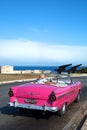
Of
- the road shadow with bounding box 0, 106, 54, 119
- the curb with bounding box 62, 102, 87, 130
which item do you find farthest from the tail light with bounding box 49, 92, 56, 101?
the road shadow with bounding box 0, 106, 54, 119

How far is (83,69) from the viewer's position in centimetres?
6003

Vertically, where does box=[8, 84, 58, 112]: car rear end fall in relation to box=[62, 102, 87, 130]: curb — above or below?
above

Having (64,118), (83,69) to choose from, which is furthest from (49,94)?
(83,69)

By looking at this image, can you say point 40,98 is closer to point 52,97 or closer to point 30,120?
point 52,97

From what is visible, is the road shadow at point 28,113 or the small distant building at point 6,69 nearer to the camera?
the road shadow at point 28,113

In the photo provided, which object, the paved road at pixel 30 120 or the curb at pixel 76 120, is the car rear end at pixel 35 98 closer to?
the paved road at pixel 30 120

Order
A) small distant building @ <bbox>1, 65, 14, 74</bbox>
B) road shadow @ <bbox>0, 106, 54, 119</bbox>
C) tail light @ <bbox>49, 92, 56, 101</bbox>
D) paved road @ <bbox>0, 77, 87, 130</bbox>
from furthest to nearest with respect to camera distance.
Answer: small distant building @ <bbox>1, 65, 14, 74</bbox>, road shadow @ <bbox>0, 106, 54, 119</bbox>, tail light @ <bbox>49, 92, 56, 101</bbox>, paved road @ <bbox>0, 77, 87, 130</bbox>

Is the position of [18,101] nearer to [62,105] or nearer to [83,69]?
[62,105]

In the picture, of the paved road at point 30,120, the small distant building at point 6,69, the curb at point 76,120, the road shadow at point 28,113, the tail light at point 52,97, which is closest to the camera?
the paved road at point 30,120

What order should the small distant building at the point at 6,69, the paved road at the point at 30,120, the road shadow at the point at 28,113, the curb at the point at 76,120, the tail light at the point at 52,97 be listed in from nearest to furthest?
the paved road at the point at 30,120 < the curb at the point at 76,120 < the tail light at the point at 52,97 < the road shadow at the point at 28,113 < the small distant building at the point at 6,69

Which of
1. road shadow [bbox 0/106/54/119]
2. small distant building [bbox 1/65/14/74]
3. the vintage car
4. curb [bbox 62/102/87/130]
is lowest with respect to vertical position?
curb [bbox 62/102/87/130]

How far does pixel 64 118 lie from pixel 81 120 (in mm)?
762

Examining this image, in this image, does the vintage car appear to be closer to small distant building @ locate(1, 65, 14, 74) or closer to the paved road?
the paved road

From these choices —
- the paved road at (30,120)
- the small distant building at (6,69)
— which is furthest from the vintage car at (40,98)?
the small distant building at (6,69)
